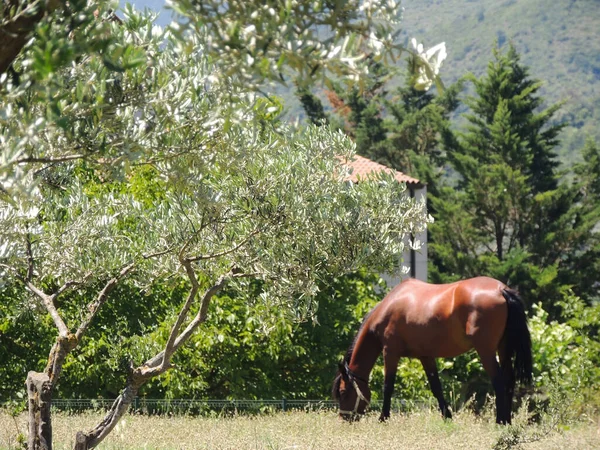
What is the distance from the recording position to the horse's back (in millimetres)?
12102

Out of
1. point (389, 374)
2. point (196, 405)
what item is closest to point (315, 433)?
point (389, 374)

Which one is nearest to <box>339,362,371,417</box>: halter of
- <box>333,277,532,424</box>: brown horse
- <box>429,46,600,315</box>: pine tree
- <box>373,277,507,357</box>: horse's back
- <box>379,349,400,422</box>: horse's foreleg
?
<box>333,277,532,424</box>: brown horse

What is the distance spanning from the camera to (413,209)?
→ 30.1 feet

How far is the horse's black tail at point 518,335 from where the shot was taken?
1197 centimetres

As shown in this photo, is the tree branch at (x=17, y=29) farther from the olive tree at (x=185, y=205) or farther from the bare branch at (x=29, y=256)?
the bare branch at (x=29, y=256)

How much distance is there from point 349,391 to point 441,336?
1.54m

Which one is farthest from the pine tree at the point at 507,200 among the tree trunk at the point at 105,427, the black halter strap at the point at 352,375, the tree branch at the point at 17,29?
the tree branch at the point at 17,29

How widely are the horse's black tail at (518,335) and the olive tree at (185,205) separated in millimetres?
3438

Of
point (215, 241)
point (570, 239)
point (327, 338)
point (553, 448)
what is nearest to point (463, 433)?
point (553, 448)

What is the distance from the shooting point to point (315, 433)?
1034 cm

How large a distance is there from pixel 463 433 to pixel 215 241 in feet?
13.0

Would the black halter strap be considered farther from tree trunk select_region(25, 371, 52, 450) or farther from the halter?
tree trunk select_region(25, 371, 52, 450)

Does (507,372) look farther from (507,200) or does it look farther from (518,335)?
(507,200)

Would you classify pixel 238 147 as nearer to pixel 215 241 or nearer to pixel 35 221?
pixel 215 241
